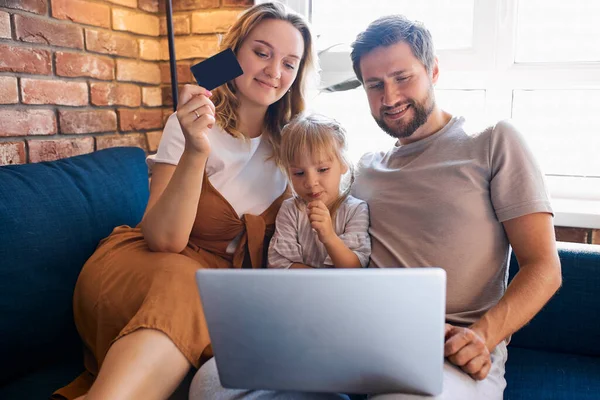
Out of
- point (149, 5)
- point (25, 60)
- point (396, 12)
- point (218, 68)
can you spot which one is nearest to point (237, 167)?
point (218, 68)

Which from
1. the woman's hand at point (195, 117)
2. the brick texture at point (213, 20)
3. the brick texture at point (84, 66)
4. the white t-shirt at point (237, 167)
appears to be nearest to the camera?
the woman's hand at point (195, 117)

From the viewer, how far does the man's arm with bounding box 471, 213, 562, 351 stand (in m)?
1.11

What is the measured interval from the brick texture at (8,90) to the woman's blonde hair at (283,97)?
0.60 meters

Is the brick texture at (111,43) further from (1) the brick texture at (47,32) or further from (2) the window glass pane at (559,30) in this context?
(2) the window glass pane at (559,30)

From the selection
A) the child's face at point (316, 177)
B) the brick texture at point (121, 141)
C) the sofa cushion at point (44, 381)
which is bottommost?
the sofa cushion at point (44, 381)

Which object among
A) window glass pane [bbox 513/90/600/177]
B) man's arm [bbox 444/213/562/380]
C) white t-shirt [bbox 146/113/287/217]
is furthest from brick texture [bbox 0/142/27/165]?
window glass pane [bbox 513/90/600/177]

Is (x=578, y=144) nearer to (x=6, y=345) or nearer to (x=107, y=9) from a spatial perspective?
(x=107, y=9)

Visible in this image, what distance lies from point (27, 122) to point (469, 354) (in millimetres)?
1438

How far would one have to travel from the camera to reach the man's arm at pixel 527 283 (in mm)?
1109

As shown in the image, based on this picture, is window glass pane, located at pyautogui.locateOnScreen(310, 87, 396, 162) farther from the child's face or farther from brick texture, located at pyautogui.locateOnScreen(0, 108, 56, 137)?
brick texture, located at pyautogui.locateOnScreen(0, 108, 56, 137)

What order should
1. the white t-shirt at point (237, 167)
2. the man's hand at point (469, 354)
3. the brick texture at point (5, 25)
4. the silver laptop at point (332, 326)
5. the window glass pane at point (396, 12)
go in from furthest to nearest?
the window glass pane at point (396, 12)
the brick texture at point (5, 25)
the white t-shirt at point (237, 167)
the man's hand at point (469, 354)
the silver laptop at point (332, 326)

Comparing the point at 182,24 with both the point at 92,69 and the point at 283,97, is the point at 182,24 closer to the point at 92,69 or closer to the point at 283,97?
the point at 92,69

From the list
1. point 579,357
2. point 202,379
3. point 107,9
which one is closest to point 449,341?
point 202,379

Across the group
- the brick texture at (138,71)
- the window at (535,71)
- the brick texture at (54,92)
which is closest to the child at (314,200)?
the window at (535,71)
